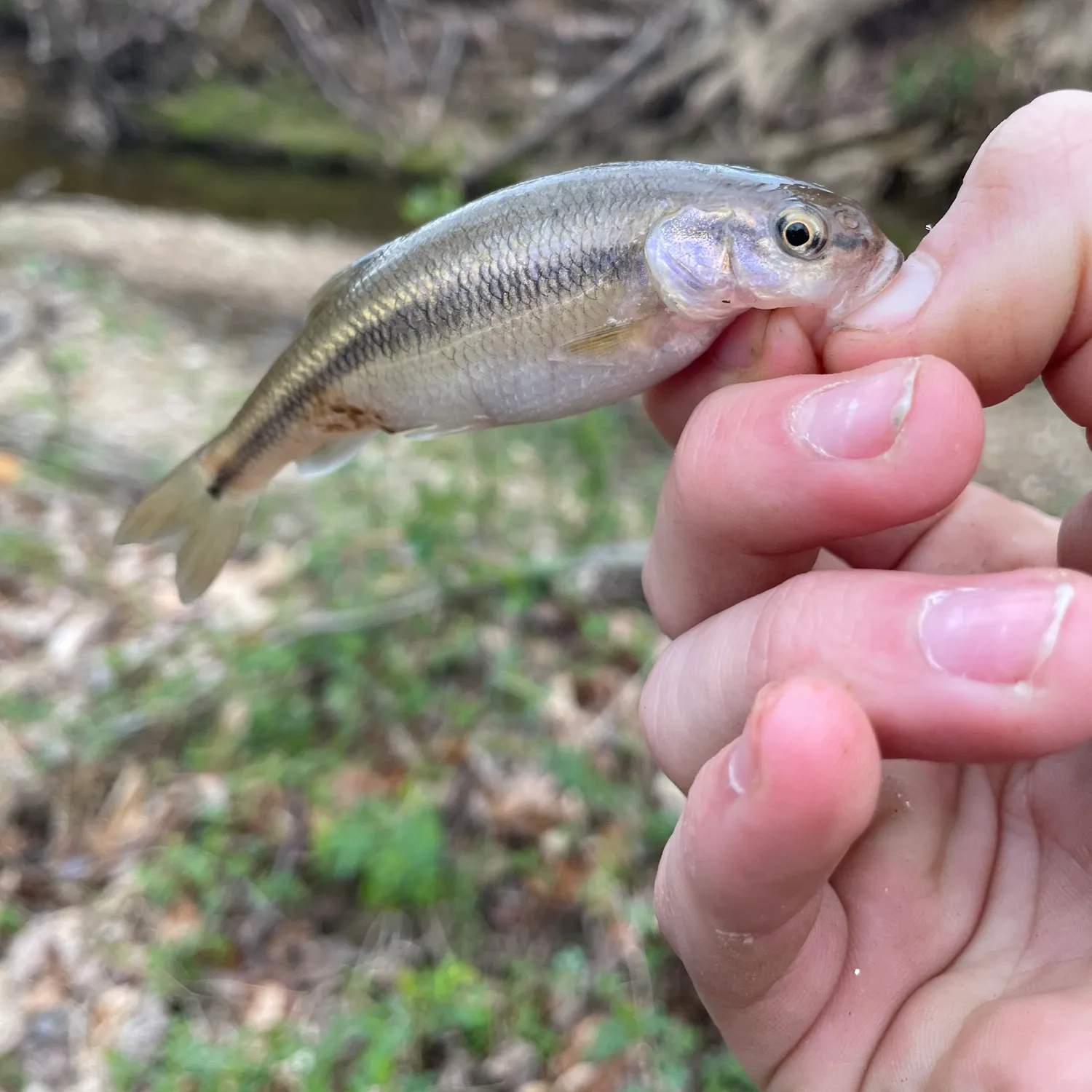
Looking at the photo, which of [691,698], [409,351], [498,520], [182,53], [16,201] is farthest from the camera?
[182,53]

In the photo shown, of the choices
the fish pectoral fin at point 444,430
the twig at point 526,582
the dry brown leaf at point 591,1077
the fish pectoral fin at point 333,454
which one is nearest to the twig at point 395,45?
the twig at point 526,582

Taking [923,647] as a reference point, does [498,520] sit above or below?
below

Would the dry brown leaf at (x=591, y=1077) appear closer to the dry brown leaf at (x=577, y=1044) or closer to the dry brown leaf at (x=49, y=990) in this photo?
the dry brown leaf at (x=577, y=1044)

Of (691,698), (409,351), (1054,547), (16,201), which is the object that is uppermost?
(409,351)

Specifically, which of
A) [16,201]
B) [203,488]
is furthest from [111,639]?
[16,201]

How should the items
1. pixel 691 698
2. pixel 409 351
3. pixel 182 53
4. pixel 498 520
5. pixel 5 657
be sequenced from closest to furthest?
pixel 691 698 < pixel 409 351 < pixel 5 657 < pixel 498 520 < pixel 182 53

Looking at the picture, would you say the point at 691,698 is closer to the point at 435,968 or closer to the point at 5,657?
the point at 435,968

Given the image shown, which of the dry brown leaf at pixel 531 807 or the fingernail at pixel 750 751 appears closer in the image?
the fingernail at pixel 750 751

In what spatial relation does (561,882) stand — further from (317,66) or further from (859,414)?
(317,66)
